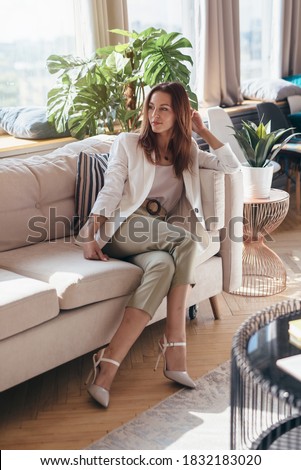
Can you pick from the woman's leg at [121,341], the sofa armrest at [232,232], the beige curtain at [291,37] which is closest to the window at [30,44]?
the sofa armrest at [232,232]

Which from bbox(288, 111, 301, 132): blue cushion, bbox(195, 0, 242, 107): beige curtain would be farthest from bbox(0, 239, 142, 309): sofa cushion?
bbox(288, 111, 301, 132): blue cushion

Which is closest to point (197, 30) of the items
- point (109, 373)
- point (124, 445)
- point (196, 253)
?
point (196, 253)

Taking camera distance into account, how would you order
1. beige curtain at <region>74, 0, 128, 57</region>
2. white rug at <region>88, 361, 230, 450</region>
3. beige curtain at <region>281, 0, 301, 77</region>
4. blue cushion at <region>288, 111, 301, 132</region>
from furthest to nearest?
beige curtain at <region>281, 0, 301, 77</region>, blue cushion at <region>288, 111, 301, 132</region>, beige curtain at <region>74, 0, 128, 57</region>, white rug at <region>88, 361, 230, 450</region>

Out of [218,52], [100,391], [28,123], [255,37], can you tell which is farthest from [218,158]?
[255,37]

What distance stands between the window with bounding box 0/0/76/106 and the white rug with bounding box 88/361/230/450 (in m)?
2.37

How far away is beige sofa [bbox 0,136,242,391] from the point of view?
235cm

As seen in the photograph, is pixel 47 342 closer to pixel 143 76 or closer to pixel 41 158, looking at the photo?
pixel 41 158

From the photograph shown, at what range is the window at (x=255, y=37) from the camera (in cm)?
563

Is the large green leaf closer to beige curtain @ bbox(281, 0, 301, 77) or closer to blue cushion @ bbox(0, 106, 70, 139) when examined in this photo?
blue cushion @ bbox(0, 106, 70, 139)

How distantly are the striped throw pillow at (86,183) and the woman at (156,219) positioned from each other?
0.11m

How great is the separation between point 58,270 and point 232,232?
0.91m

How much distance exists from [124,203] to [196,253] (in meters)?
0.41

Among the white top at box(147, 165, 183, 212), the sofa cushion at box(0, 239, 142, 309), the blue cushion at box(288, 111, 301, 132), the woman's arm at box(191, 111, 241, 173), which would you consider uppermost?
the woman's arm at box(191, 111, 241, 173)

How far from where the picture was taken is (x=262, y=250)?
3.73 metres
